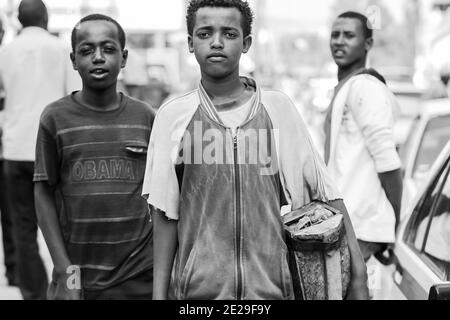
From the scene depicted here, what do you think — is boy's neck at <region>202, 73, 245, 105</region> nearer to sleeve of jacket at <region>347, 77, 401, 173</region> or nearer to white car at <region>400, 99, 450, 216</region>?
sleeve of jacket at <region>347, 77, 401, 173</region>

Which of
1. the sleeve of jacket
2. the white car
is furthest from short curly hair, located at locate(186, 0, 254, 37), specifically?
the white car

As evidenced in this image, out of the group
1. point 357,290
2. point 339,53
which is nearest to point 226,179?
point 357,290

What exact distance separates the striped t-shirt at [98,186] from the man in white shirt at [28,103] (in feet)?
6.89

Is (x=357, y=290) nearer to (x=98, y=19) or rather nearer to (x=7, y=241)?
(x=98, y=19)

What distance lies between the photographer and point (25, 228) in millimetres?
6223

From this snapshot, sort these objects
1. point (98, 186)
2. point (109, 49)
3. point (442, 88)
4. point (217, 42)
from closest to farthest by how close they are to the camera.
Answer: point (217, 42), point (98, 186), point (109, 49), point (442, 88)

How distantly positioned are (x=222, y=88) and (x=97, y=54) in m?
1.02

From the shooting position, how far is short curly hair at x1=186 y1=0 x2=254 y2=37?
3.18m

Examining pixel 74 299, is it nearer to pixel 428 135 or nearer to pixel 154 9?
pixel 428 135

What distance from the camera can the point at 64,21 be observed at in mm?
18188

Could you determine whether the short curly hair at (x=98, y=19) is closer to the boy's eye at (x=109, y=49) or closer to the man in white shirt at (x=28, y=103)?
the boy's eye at (x=109, y=49)
